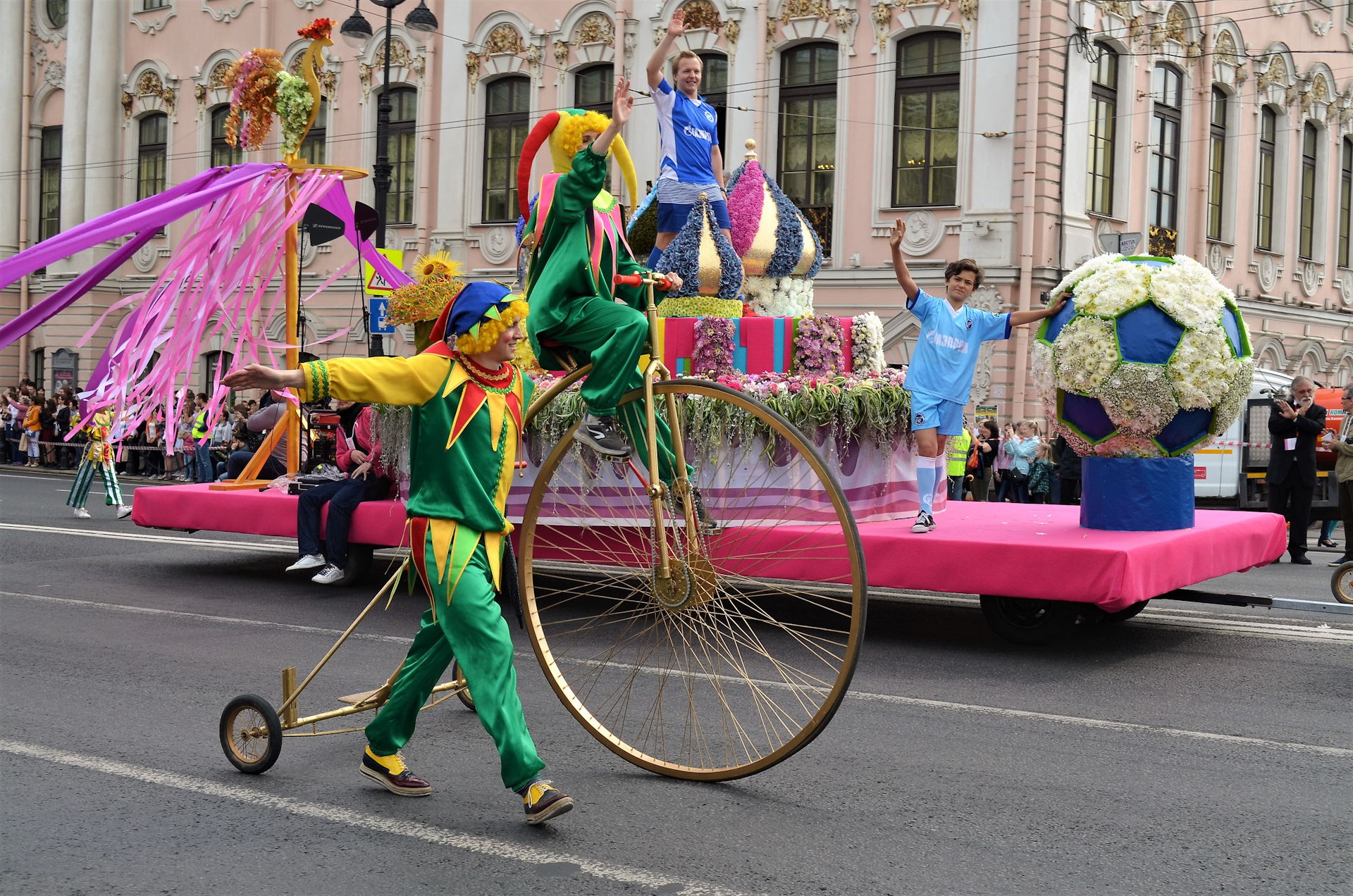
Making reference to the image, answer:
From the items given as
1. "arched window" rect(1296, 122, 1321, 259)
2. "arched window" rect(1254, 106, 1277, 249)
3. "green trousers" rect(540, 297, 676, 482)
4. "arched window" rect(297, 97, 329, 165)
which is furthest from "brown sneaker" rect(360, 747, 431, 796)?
"arched window" rect(1296, 122, 1321, 259)

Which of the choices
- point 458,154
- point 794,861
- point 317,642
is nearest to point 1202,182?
point 458,154

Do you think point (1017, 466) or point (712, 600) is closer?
point (712, 600)

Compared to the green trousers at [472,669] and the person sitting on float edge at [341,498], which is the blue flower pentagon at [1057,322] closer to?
the green trousers at [472,669]

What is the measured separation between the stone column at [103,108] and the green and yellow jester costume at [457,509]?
98.5 ft

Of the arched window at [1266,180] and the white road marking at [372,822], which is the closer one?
the white road marking at [372,822]

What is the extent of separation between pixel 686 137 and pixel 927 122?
44.7ft

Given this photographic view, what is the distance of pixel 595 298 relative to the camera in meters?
5.56

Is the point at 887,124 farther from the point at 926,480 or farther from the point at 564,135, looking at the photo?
the point at 564,135

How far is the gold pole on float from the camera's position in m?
10.4

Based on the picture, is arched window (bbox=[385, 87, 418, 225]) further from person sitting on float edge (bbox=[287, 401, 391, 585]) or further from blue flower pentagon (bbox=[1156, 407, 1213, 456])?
blue flower pentagon (bbox=[1156, 407, 1213, 456])

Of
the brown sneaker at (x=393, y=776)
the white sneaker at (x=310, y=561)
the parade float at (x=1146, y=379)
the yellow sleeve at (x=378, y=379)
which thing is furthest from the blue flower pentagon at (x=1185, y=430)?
the white sneaker at (x=310, y=561)

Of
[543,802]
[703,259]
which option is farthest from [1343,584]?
[543,802]

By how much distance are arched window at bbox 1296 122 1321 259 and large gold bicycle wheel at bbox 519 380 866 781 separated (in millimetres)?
24221

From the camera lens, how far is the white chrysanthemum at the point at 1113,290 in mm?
8133
